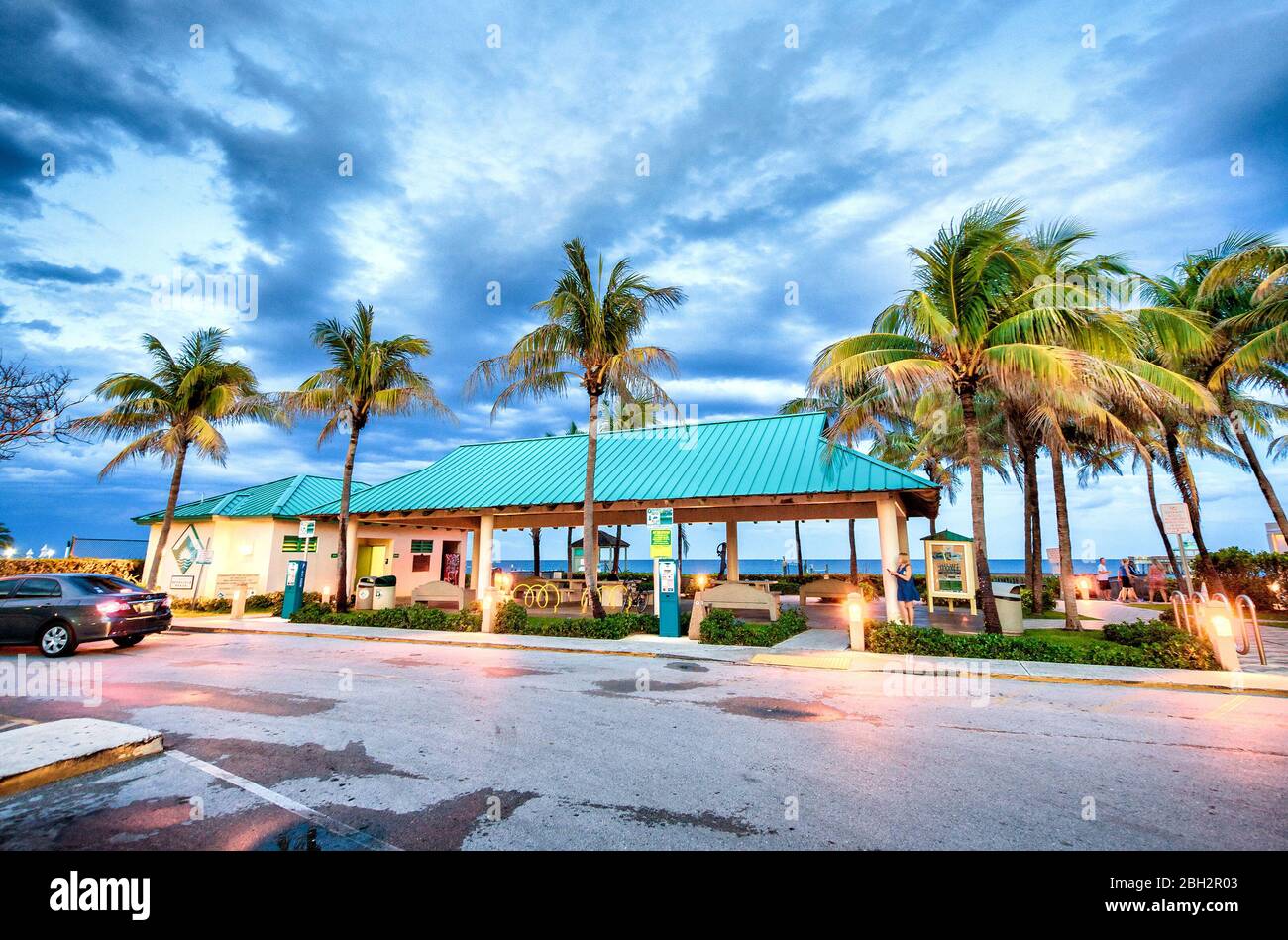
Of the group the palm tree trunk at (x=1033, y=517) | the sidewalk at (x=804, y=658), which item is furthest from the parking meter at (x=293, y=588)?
the palm tree trunk at (x=1033, y=517)

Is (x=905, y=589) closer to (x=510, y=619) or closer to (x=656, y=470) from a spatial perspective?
(x=656, y=470)

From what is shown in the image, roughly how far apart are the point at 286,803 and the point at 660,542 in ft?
35.3

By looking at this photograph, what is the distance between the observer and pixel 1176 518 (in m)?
11.3

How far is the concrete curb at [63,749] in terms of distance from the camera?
4520mm

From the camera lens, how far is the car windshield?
11.4 meters

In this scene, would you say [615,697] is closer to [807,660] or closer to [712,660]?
[712,660]

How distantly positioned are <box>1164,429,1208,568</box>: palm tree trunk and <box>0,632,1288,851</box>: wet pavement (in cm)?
1513

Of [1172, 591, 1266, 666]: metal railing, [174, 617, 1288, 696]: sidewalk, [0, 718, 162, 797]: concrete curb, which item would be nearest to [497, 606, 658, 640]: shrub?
[174, 617, 1288, 696]: sidewalk

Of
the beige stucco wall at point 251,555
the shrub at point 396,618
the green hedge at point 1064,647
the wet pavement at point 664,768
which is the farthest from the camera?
the beige stucco wall at point 251,555

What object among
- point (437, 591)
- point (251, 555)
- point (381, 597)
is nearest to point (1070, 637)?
point (437, 591)

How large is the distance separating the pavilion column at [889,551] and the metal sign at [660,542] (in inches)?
206

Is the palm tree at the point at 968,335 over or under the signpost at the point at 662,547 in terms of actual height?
over

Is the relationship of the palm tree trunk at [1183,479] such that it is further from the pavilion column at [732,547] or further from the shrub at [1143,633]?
the pavilion column at [732,547]
